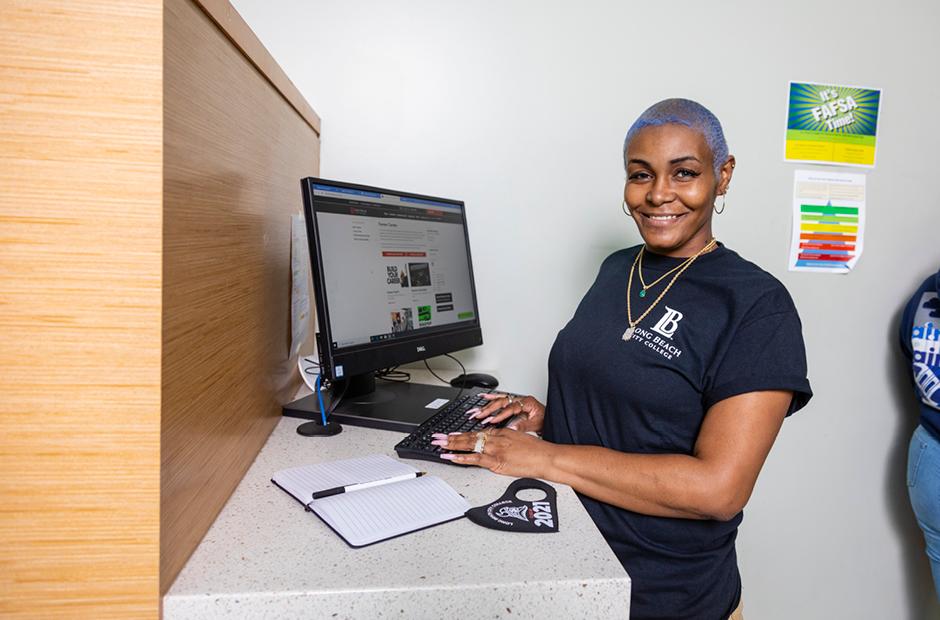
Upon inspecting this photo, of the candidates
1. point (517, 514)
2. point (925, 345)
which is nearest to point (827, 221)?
point (925, 345)

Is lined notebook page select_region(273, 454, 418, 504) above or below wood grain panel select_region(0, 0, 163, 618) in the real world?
below

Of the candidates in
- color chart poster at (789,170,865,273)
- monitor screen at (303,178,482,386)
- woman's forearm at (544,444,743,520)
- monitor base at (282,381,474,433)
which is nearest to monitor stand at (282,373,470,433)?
monitor base at (282,381,474,433)

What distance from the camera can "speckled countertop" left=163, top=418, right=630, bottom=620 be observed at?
23.5 inches

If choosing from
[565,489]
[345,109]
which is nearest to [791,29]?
[345,109]

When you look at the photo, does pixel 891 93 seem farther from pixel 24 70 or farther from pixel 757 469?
pixel 24 70

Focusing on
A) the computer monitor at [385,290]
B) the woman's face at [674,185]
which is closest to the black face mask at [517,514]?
the computer monitor at [385,290]

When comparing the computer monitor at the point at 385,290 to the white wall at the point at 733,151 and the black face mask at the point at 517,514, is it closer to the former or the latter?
the white wall at the point at 733,151

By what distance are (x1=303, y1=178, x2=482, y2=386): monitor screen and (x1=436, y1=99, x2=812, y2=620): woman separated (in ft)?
0.82

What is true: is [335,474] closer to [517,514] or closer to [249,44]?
[517,514]

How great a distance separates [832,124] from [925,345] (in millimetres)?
699

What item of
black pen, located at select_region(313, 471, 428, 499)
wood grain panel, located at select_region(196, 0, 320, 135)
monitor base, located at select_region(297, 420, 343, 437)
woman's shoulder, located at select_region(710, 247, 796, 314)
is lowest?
black pen, located at select_region(313, 471, 428, 499)

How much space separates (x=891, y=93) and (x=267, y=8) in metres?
1.85

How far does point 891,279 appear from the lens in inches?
71.0

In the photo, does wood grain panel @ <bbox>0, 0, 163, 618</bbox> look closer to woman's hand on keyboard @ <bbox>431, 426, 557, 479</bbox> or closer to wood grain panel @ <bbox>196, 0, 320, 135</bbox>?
wood grain panel @ <bbox>196, 0, 320, 135</bbox>
